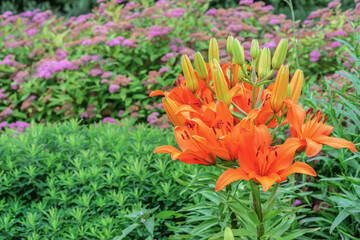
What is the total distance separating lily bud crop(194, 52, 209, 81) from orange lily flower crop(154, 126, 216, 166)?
7.7 inches

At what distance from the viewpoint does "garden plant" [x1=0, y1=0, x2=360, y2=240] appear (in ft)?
4.11

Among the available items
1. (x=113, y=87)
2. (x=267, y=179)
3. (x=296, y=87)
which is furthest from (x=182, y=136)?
(x=113, y=87)

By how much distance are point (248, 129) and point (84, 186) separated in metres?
1.27

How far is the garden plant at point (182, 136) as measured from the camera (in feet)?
4.11

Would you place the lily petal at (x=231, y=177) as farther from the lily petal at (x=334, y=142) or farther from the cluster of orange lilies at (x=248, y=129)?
the lily petal at (x=334, y=142)

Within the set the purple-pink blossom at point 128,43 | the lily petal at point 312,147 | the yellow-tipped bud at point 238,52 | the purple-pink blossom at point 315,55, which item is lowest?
the purple-pink blossom at point 315,55

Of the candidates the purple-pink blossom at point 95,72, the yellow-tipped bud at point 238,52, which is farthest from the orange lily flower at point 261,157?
the purple-pink blossom at point 95,72

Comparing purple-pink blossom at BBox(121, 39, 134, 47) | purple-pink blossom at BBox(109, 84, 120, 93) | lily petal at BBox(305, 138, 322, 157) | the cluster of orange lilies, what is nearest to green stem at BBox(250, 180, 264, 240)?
the cluster of orange lilies

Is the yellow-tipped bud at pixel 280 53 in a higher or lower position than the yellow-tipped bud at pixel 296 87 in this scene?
higher

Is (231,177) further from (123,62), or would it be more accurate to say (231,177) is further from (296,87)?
(123,62)

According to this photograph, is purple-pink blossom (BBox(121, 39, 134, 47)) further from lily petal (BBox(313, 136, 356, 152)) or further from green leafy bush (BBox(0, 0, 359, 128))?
lily petal (BBox(313, 136, 356, 152))

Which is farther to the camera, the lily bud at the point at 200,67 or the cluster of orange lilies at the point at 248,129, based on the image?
the lily bud at the point at 200,67

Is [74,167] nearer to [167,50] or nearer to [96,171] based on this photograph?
[96,171]

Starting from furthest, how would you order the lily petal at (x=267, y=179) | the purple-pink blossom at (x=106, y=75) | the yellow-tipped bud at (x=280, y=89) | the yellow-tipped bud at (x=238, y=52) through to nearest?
the purple-pink blossom at (x=106, y=75) < the yellow-tipped bud at (x=238, y=52) < the yellow-tipped bud at (x=280, y=89) < the lily petal at (x=267, y=179)
